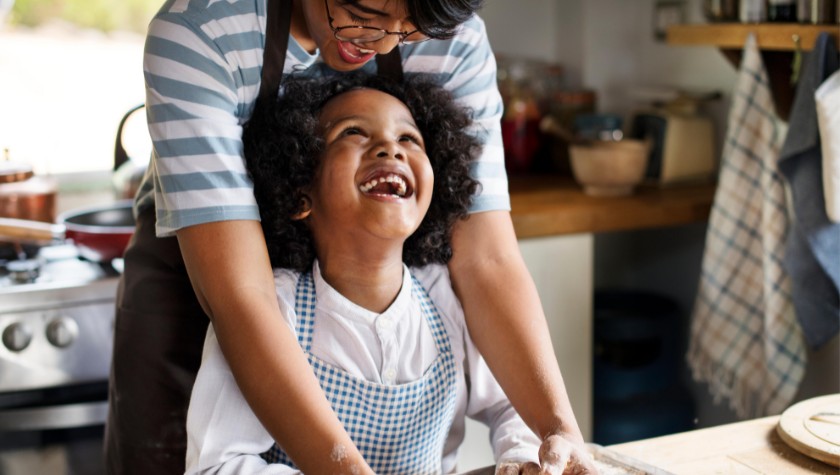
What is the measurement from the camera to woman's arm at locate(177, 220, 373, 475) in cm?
111

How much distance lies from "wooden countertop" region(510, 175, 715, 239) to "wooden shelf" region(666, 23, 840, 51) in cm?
36

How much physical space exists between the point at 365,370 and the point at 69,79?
163 cm

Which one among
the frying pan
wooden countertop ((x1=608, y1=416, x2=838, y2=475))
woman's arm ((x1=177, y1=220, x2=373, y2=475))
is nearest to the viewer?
woman's arm ((x1=177, y1=220, x2=373, y2=475))

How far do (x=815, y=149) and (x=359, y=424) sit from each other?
109 centimetres

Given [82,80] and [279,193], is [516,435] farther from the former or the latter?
[82,80]

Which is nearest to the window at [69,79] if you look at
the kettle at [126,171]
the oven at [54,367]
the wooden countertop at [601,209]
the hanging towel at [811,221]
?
the kettle at [126,171]

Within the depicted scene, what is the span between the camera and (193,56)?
1176 millimetres

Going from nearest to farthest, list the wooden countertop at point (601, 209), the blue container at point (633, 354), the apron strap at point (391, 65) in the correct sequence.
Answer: the apron strap at point (391, 65) → the wooden countertop at point (601, 209) → the blue container at point (633, 354)

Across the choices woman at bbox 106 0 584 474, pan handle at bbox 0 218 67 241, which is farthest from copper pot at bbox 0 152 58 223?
woman at bbox 106 0 584 474

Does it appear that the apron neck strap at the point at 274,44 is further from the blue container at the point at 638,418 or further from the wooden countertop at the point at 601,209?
the blue container at the point at 638,418

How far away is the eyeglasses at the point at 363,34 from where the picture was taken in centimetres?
115

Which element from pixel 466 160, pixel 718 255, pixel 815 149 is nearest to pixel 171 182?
pixel 466 160

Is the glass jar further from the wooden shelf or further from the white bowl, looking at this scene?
the white bowl

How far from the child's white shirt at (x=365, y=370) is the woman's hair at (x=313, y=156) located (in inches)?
1.7
